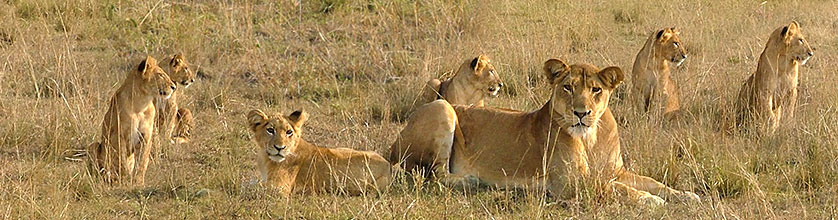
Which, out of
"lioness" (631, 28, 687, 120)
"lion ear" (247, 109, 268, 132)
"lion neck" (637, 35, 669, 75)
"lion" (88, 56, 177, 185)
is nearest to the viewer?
"lion ear" (247, 109, 268, 132)

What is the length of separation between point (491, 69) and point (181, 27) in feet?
9.57

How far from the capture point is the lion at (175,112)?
8656 millimetres

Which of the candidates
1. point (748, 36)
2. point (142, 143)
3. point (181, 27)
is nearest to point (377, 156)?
point (142, 143)

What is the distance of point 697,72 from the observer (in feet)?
33.1

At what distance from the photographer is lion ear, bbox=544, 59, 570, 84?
6.82 m

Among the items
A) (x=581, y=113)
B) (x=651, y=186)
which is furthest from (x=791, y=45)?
(x=581, y=113)

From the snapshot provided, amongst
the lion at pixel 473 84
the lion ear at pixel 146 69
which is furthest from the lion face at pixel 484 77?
the lion ear at pixel 146 69

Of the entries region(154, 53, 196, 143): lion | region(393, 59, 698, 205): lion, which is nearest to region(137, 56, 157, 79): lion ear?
region(154, 53, 196, 143): lion

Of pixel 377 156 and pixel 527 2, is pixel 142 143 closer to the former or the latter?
pixel 377 156

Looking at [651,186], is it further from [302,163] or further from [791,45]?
[791,45]

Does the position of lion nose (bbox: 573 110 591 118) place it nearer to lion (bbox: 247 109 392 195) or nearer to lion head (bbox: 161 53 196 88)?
lion (bbox: 247 109 392 195)

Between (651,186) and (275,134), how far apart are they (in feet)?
6.07

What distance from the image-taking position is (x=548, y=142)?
6977 mm

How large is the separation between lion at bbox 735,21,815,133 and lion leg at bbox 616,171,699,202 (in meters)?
2.21
